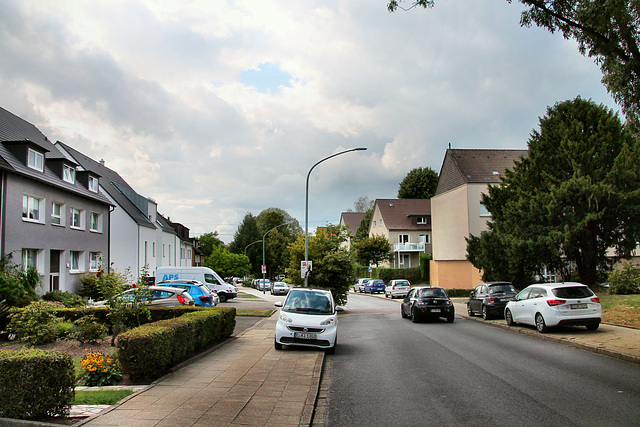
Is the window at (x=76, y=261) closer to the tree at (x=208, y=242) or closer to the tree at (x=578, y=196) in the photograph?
the tree at (x=578, y=196)

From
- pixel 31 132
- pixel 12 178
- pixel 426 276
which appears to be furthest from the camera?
pixel 426 276

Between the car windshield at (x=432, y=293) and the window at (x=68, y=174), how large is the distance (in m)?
19.8

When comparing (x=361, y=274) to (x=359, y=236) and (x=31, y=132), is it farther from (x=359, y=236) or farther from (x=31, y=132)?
(x=31, y=132)

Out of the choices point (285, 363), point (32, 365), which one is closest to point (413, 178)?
point (285, 363)

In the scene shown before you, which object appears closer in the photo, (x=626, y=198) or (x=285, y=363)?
(x=285, y=363)

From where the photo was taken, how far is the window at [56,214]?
25.2m

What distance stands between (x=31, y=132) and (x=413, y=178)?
5376cm

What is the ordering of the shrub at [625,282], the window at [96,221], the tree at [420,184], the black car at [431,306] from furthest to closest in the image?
the tree at [420,184] → the window at [96,221] → the shrub at [625,282] → the black car at [431,306]

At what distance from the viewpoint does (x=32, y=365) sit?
5578mm

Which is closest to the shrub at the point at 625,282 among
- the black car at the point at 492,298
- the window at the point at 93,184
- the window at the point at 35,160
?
the black car at the point at 492,298

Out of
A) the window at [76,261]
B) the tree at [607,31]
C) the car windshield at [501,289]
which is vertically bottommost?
the car windshield at [501,289]

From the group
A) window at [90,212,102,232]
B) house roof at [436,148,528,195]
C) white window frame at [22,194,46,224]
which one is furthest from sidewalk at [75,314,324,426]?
house roof at [436,148,528,195]


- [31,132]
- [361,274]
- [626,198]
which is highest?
[31,132]

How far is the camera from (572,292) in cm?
1496
